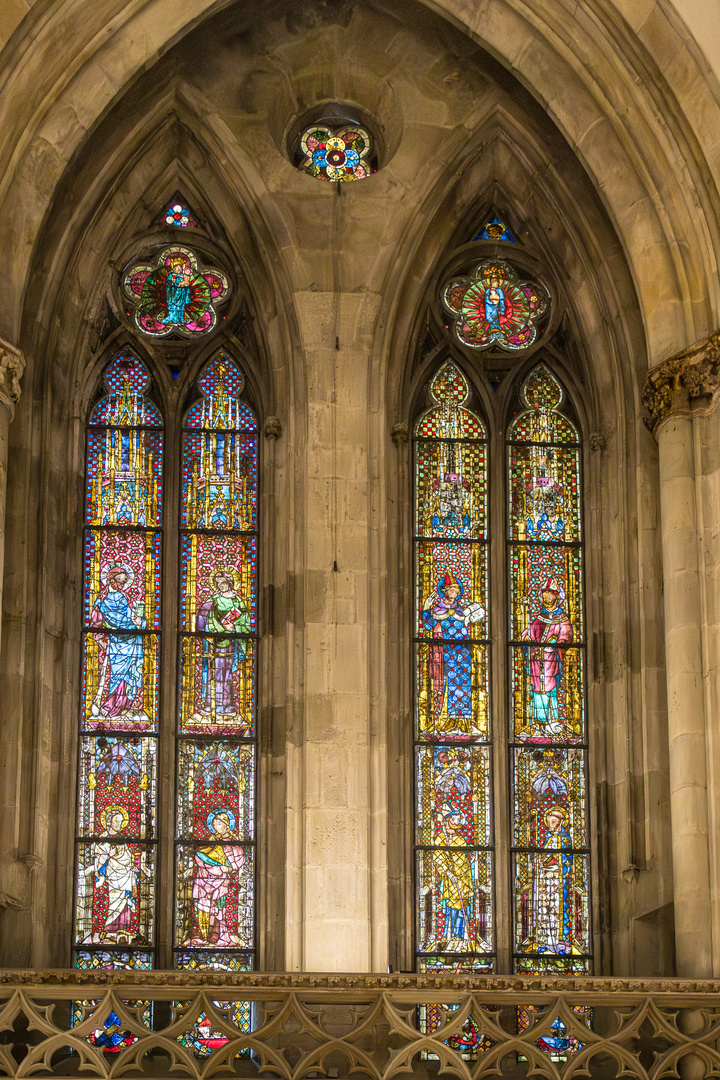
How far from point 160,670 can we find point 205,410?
88.7 inches

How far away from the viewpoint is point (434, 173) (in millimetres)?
17016

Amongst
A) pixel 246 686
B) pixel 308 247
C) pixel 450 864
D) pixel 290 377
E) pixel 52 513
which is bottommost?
pixel 450 864

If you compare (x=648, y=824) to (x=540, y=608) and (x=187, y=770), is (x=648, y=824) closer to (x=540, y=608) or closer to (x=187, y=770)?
(x=540, y=608)

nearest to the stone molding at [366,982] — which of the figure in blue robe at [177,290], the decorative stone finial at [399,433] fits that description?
→ the decorative stone finial at [399,433]

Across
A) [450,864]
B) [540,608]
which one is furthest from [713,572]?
[450,864]

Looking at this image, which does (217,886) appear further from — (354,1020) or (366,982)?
(366,982)

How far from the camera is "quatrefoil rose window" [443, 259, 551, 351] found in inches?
678

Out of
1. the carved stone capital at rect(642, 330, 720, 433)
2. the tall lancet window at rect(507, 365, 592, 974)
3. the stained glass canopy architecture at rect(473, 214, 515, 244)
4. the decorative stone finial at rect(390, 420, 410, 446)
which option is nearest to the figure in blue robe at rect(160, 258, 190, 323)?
the decorative stone finial at rect(390, 420, 410, 446)

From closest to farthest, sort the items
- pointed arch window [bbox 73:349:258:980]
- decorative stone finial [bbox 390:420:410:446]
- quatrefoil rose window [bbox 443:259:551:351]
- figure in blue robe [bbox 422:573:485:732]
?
pointed arch window [bbox 73:349:258:980]
figure in blue robe [bbox 422:573:485:732]
decorative stone finial [bbox 390:420:410:446]
quatrefoil rose window [bbox 443:259:551:351]

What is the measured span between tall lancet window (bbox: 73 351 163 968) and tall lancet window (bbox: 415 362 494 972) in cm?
208

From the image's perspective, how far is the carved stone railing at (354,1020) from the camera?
44.1ft

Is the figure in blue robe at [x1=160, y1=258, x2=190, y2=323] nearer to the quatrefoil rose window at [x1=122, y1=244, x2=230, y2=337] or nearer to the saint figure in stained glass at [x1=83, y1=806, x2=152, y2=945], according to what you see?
the quatrefoil rose window at [x1=122, y1=244, x2=230, y2=337]

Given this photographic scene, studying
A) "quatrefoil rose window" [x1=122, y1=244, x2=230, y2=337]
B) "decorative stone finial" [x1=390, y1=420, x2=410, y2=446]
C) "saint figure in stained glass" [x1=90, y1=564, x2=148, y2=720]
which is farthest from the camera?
"quatrefoil rose window" [x1=122, y1=244, x2=230, y2=337]

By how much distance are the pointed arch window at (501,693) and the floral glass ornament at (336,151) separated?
6.11 feet
